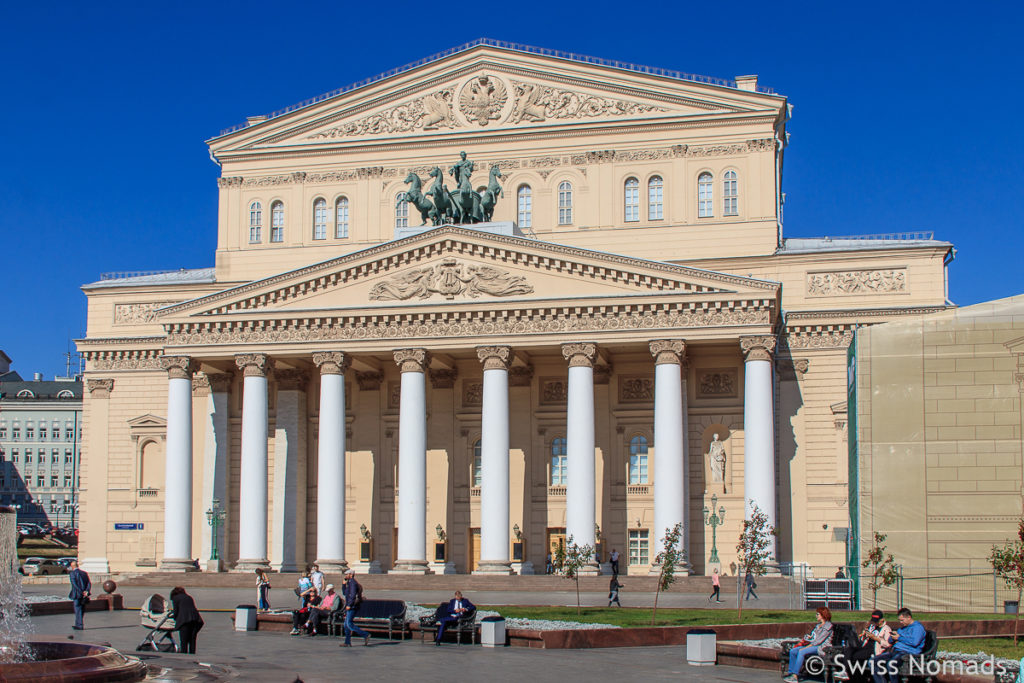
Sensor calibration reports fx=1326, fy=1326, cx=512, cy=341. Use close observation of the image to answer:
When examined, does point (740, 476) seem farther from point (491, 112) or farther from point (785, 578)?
point (491, 112)

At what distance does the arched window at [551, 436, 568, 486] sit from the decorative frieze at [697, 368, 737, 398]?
5771 mm

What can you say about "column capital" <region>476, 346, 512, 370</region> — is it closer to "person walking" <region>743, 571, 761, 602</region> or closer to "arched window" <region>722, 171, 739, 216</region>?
"person walking" <region>743, 571, 761, 602</region>

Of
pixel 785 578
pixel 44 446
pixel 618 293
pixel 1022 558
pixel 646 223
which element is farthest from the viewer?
pixel 44 446

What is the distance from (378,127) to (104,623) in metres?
30.7

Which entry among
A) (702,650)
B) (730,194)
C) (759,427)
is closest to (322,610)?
(702,650)

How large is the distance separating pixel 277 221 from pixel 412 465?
1675 cm

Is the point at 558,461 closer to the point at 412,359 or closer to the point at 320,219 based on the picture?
the point at 412,359

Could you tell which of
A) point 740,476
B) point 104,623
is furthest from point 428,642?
point 740,476

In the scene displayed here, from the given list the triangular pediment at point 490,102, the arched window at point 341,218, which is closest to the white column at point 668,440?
the triangular pediment at point 490,102

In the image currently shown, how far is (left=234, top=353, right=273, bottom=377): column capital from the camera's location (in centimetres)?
4906

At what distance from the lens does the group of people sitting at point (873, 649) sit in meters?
20.4

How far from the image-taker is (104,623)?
32031mm

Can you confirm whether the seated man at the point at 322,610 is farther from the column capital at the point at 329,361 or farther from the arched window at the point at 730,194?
the arched window at the point at 730,194

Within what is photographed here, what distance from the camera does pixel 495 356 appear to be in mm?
47188
